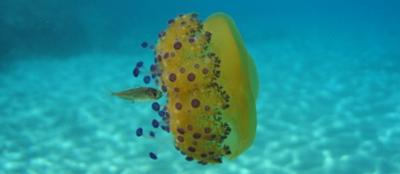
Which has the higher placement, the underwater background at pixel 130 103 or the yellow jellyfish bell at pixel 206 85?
the underwater background at pixel 130 103

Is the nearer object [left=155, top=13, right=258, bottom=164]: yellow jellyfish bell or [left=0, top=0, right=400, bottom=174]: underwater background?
[left=155, top=13, right=258, bottom=164]: yellow jellyfish bell

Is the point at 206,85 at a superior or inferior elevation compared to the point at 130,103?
inferior

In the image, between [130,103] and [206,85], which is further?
[130,103]

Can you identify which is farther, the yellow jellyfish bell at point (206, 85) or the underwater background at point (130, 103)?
the underwater background at point (130, 103)

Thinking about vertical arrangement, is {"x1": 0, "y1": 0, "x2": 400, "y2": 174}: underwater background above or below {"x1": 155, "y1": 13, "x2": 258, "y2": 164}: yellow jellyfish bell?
above
